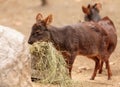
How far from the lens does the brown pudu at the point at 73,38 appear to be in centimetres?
923

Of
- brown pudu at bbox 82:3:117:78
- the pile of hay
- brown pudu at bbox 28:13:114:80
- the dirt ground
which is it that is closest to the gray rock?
the pile of hay

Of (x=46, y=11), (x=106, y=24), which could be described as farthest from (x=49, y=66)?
(x=46, y=11)

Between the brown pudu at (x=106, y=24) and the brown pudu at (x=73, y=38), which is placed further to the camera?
the brown pudu at (x=106, y=24)

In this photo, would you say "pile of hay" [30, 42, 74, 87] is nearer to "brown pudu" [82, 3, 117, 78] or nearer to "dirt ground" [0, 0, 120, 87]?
"brown pudu" [82, 3, 117, 78]

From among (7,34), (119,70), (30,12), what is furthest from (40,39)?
(30,12)

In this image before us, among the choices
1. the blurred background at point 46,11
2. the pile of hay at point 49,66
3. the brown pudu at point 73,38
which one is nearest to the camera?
the pile of hay at point 49,66

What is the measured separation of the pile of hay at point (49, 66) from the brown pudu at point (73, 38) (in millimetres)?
306

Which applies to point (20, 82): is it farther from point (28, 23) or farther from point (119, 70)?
point (28, 23)

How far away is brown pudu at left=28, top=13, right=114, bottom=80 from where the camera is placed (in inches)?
363

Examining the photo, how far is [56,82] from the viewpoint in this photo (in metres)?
8.67

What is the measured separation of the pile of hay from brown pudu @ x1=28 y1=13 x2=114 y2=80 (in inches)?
12.0

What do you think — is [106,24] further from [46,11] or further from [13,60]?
[46,11]

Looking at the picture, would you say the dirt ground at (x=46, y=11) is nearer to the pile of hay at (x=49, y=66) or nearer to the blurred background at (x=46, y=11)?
the blurred background at (x=46, y=11)

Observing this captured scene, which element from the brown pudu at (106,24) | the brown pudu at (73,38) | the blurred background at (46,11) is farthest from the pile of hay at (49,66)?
the blurred background at (46,11)
